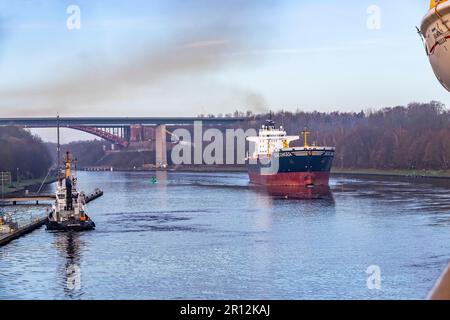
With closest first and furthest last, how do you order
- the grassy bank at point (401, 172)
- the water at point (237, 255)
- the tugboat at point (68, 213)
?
1. the water at point (237, 255)
2. the tugboat at point (68, 213)
3. the grassy bank at point (401, 172)

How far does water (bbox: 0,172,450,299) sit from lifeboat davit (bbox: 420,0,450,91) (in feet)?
44.9

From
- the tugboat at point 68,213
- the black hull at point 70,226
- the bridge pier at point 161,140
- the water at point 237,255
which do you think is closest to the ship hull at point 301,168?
the water at point 237,255

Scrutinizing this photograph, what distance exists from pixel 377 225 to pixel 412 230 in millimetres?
3336

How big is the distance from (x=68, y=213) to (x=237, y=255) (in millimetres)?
16537

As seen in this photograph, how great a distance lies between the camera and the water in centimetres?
2264

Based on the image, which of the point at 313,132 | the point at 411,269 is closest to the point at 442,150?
the point at 313,132

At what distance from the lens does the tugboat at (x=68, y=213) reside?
1618 inches

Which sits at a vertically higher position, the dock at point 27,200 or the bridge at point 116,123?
the bridge at point 116,123

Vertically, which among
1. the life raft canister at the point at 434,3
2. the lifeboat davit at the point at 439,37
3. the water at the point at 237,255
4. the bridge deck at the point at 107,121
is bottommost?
the water at the point at 237,255

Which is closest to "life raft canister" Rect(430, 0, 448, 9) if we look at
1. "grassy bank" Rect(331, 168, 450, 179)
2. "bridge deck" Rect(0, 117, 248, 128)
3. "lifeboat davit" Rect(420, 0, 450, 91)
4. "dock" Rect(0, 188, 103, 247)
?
"lifeboat davit" Rect(420, 0, 450, 91)

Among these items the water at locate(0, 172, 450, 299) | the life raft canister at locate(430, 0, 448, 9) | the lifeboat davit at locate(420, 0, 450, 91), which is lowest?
the water at locate(0, 172, 450, 299)

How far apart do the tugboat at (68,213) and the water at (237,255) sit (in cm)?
114

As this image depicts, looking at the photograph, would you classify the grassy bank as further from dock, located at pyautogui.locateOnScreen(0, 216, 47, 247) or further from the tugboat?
dock, located at pyautogui.locateOnScreen(0, 216, 47, 247)

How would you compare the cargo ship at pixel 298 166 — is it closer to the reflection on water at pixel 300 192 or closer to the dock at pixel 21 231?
the reflection on water at pixel 300 192
